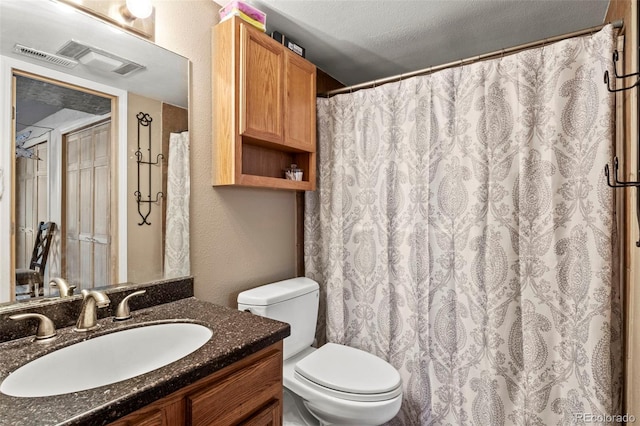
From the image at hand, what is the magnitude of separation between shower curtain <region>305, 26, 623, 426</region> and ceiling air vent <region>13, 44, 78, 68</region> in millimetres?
1312

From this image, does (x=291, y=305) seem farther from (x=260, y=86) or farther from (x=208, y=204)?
(x=260, y=86)

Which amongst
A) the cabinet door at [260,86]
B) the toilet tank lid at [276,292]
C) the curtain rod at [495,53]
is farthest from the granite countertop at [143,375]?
the curtain rod at [495,53]

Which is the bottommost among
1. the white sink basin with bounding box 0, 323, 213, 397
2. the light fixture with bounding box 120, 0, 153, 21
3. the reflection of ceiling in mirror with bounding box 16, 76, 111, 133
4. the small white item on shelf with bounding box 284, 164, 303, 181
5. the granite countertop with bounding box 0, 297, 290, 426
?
the white sink basin with bounding box 0, 323, 213, 397

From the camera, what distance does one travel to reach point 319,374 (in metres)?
1.50

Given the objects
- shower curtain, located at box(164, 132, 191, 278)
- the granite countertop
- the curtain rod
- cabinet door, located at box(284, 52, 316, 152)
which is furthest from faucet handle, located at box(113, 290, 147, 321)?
the curtain rod

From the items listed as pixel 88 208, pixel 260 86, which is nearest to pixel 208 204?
pixel 88 208

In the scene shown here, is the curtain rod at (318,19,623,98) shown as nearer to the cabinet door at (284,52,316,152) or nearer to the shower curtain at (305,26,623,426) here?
the shower curtain at (305,26,623,426)

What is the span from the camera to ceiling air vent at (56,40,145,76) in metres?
1.11

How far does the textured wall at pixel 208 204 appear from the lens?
4.74 ft

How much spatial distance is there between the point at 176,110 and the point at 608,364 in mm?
Result: 2083

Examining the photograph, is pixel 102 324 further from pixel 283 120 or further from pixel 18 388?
pixel 283 120

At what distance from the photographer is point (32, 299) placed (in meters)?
1.03

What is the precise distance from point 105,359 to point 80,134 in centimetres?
76

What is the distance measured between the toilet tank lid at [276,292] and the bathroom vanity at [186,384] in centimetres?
35
